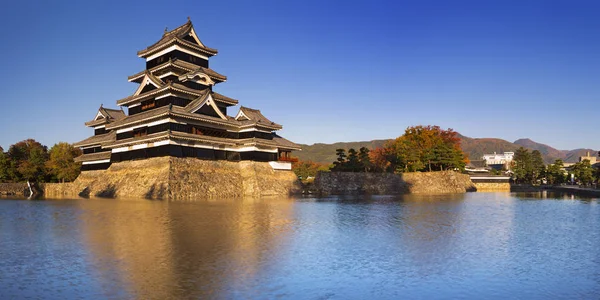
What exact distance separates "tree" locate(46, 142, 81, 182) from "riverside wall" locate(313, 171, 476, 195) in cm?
3242

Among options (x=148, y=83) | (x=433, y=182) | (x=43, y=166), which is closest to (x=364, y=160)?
(x=433, y=182)

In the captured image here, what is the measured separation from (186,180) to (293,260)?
27.8 metres

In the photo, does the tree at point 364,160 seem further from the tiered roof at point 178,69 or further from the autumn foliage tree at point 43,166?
the autumn foliage tree at point 43,166

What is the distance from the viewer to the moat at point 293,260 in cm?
777

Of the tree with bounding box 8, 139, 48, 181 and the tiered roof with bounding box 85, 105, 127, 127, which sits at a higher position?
the tiered roof with bounding box 85, 105, 127, 127

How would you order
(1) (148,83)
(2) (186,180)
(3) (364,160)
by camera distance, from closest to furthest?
(2) (186,180)
(1) (148,83)
(3) (364,160)

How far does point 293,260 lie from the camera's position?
405 inches

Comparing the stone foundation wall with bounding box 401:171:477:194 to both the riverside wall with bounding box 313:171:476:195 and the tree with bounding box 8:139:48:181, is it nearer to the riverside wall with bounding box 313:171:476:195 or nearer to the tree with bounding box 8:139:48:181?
the riverside wall with bounding box 313:171:476:195

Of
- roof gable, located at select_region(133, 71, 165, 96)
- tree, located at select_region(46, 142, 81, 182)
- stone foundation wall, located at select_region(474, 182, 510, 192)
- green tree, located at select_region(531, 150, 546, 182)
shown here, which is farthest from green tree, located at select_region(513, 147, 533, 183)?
tree, located at select_region(46, 142, 81, 182)

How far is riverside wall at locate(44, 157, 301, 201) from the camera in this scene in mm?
35156

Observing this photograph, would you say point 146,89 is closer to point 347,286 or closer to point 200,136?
point 200,136

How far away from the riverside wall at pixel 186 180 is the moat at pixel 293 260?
17298 millimetres

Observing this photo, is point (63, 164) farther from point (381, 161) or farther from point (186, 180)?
point (381, 161)

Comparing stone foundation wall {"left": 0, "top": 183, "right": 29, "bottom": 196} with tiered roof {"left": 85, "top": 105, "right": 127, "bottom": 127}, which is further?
tiered roof {"left": 85, "top": 105, "right": 127, "bottom": 127}
